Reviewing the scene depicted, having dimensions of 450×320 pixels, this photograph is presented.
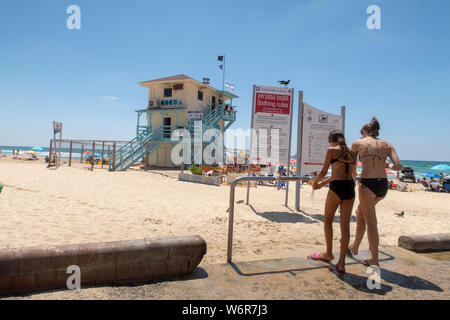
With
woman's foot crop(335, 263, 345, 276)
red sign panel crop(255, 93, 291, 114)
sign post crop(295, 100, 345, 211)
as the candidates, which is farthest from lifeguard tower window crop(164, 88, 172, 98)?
woman's foot crop(335, 263, 345, 276)

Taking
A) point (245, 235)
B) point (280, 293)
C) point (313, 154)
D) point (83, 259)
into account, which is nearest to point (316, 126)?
point (313, 154)

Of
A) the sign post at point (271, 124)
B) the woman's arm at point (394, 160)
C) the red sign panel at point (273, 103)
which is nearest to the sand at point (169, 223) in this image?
the sign post at point (271, 124)

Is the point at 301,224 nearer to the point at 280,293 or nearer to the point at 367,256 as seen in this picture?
the point at 367,256

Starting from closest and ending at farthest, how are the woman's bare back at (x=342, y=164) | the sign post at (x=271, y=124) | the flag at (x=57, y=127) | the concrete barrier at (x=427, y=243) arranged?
the woman's bare back at (x=342, y=164)
the concrete barrier at (x=427, y=243)
the sign post at (x=271, y=124)
the flag at (x=57, y=127)

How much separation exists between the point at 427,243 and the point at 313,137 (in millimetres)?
3870

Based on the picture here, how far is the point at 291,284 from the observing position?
9.20 feet

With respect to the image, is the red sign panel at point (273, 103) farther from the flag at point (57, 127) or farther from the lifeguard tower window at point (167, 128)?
the flag at point (57, 127)

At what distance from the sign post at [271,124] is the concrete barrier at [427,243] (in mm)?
3936

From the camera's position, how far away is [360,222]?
3576mm

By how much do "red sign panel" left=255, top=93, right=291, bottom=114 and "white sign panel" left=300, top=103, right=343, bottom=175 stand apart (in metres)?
0.65

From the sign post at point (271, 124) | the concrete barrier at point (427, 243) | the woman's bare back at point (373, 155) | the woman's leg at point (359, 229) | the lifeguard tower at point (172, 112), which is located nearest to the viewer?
the woman's bare back at point (373, 155)

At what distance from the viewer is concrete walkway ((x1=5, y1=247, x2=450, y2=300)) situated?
2545 millimetres

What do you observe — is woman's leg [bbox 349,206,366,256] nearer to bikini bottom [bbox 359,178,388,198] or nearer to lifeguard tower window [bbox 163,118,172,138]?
bikini bottom [bbox 359,178,388,198]

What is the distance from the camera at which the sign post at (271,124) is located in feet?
25.2
